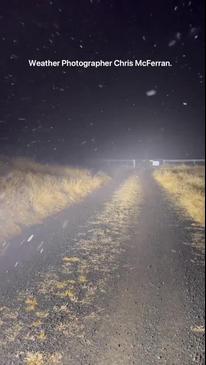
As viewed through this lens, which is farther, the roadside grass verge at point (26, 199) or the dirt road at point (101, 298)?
the roadside grass verge at point (26, 199)

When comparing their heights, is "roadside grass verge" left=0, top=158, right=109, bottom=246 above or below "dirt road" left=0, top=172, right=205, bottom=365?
above

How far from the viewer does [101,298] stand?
527 centimetres

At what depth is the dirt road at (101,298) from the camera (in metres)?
3.90

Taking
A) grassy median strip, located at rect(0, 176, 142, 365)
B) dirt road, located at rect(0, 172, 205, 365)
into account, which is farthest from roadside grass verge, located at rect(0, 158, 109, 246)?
grassy median strip, located at rect(0, 176, 142, 365)

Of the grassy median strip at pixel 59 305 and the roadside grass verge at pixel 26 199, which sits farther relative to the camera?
the roadside grass verge at pixel 26 199

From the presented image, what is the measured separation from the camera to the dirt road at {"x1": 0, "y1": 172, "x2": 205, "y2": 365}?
390 cm

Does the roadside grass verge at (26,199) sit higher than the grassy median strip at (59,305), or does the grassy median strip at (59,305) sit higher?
the roadside grass verge at (26,199)

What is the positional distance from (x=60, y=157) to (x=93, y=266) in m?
22.1

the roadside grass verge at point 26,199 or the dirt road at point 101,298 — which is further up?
the roadside grass verge at point 26,199

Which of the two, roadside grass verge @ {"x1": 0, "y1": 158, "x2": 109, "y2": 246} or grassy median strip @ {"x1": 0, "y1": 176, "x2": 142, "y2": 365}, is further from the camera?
roadside grass verge @ {"x1": 0, "y1": 158, "x2": 109, "y2": 246}

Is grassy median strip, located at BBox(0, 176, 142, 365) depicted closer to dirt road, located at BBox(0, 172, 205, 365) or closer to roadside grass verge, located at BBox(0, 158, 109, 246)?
dirt road, located at BBox(0, 172, 205, 365)

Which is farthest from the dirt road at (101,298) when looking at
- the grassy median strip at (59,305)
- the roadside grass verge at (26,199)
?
the roadside grass verge at (26,199)

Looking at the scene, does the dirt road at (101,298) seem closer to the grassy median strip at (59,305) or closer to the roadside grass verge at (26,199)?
the grassy median strip at (59,305)

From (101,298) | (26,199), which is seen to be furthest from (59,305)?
(26,199)
